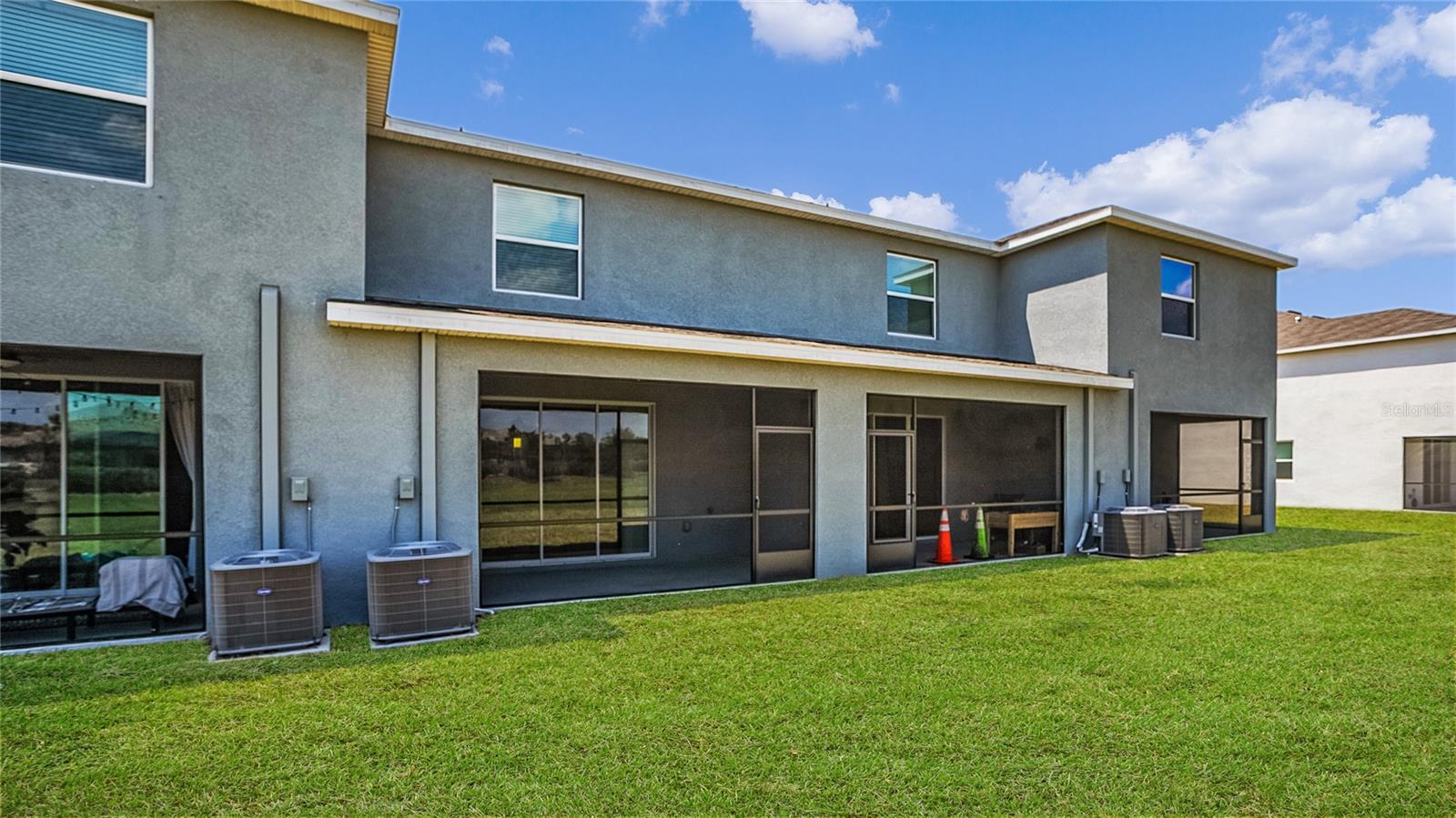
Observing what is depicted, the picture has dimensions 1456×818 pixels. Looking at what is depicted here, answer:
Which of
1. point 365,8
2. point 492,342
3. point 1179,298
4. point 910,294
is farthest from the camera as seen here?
point 1179,298

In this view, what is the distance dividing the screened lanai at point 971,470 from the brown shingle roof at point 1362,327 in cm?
1362

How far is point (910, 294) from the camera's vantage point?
1277 centimetres

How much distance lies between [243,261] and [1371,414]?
25.7 metres

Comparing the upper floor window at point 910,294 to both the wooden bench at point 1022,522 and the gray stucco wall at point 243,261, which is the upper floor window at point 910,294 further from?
the gray stucco wall at point 243,261

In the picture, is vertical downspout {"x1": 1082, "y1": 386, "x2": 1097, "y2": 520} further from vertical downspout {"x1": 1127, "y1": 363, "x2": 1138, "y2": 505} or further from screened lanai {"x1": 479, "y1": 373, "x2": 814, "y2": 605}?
screened lanai {"x1": 479, "y1": 373, "x2": 814, "y2": 605}

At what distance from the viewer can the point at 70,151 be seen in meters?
5.89

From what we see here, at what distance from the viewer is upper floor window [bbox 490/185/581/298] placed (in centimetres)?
925

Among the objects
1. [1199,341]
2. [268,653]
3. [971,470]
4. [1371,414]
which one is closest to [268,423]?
[268,653]

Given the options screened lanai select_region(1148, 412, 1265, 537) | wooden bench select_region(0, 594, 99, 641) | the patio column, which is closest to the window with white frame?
screened lanai select_region(1148, 412, 1265, 537)

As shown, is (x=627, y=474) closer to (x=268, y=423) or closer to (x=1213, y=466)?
(x=268, y=423)

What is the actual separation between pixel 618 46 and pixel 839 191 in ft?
16.2

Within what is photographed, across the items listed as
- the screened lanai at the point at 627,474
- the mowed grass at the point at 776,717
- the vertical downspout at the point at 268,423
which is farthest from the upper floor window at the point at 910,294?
the vertical downspout at the point at 268,423

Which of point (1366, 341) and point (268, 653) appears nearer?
point (268, 653)

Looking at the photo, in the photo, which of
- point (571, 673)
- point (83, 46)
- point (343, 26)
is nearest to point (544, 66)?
point (343, 26)
